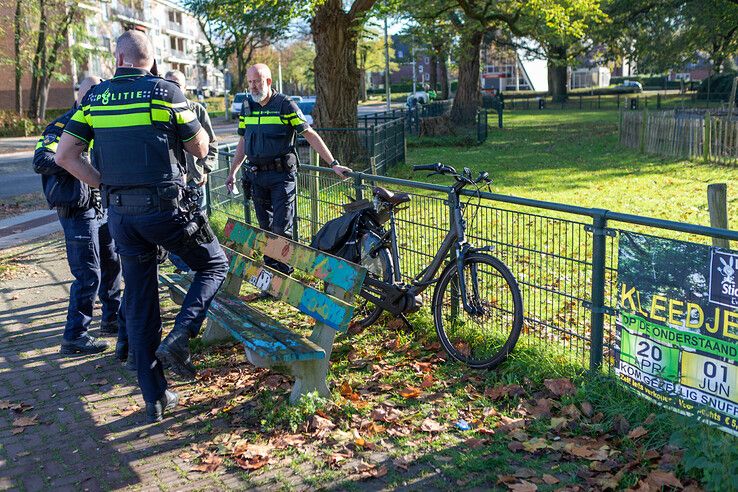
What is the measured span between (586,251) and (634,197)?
910cm

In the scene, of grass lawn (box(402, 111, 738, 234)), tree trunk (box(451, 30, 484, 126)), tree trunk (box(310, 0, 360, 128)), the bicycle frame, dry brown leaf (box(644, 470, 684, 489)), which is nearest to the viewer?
dry brown leaf (box(644, 470, 684, 489))

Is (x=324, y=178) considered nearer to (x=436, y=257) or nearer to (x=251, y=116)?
(x=251, y=116)

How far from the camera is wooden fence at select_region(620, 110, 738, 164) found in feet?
59.3

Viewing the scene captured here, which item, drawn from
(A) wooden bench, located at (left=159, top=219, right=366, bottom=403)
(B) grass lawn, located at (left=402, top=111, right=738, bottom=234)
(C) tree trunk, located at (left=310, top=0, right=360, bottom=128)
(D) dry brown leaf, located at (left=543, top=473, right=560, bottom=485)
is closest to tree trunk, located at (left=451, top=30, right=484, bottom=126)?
(B) grass lawn, located at (left=402, top=111, right=738, bottom=234)

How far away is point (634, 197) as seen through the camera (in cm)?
1348

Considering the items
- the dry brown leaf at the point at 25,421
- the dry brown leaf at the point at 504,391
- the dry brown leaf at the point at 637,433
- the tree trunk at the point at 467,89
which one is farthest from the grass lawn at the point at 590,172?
the dry brown leaf at the point at 25,421

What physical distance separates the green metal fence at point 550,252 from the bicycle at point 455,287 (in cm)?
19

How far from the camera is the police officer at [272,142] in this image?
7.04m

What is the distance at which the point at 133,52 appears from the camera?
4398mm

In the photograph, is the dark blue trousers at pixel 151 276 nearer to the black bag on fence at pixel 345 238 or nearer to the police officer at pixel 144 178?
the police officer at pixel 144 178

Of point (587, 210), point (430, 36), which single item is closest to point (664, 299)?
point (587, 210)

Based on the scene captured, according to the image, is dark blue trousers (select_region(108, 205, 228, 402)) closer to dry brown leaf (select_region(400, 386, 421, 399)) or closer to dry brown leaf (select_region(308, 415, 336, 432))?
dry brown leaf (select_region(308, 415, 336, 432))

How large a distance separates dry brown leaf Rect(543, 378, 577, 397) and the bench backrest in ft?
4.41

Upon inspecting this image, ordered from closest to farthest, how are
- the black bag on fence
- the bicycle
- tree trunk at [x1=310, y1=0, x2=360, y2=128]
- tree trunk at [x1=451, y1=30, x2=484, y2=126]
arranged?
the bicycle
the black bag on fence
tree trunk at [x1=310, y1=0, x2=360, y2=128]
tree trunk at [x1=451, y1=30, x2=484, y2=126]
